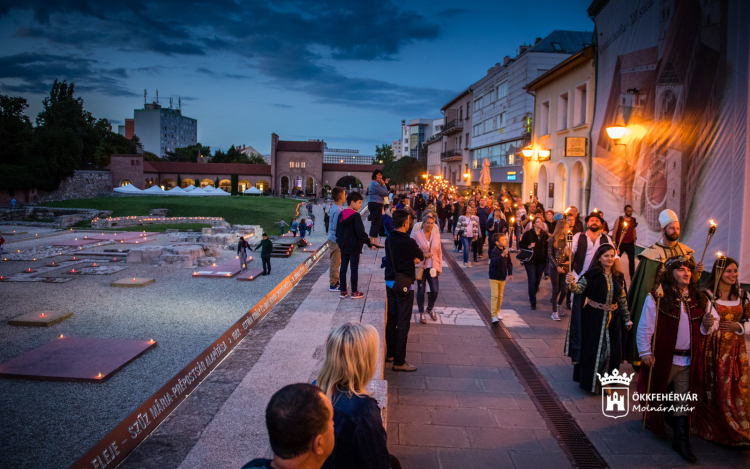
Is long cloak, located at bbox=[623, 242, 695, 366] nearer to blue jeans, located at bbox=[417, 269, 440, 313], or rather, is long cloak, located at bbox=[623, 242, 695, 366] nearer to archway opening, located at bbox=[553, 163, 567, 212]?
blue jeans, located at bbox=[417, 269, 440, 313]

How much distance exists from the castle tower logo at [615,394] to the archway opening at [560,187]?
16427 millimetres

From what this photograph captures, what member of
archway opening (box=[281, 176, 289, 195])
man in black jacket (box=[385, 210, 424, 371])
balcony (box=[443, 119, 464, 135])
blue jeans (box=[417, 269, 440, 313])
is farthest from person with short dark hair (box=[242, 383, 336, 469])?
archway opening (box=[281, 176, 289, 195])

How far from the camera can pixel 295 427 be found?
1633mm

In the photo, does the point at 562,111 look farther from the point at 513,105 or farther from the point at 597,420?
the point at 597,420

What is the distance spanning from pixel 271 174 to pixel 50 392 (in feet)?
210

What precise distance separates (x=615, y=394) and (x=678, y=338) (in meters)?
1.36

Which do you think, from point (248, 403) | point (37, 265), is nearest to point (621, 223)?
point (248, 403)

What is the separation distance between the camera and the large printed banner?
9391 mm

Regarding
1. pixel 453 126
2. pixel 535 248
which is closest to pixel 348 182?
pixel 453 126

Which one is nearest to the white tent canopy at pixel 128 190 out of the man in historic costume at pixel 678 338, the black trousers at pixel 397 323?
the black trousers at pixel 397 323

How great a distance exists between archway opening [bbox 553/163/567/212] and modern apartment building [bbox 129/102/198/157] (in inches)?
4330

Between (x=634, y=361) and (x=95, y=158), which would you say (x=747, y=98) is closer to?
(x=634, y=361)

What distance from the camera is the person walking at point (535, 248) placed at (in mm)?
8820

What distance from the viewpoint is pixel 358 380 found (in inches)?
90.4
